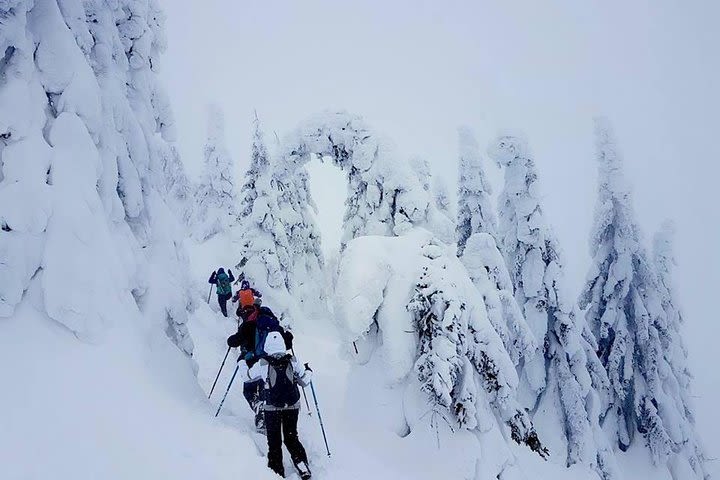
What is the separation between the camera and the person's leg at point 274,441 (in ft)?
21.6

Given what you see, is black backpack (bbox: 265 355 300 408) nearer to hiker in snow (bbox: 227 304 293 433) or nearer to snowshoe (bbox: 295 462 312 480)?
hiker in snow (bbox: 227 304 293 433)

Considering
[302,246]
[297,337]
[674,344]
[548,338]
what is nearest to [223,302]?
[297,337]

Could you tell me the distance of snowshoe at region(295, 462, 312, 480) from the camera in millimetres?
6645

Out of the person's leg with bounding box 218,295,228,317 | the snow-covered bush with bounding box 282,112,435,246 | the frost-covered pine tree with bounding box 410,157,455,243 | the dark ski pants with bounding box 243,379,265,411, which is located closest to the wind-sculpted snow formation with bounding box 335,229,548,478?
the frost-covered pine tree with bounding box 410,157,455,243

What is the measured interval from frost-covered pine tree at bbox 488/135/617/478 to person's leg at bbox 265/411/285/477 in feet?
35.9

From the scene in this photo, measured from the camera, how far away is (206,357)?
13.0m

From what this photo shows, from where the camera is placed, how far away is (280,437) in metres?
6.82

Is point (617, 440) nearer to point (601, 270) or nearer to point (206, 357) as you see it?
point (601, 270)

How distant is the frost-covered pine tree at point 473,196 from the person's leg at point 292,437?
16.1 metres

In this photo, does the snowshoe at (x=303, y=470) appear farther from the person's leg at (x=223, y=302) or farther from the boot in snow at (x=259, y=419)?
the person's leg at (x=223, y=302)

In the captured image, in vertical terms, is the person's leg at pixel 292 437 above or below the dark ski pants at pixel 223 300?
below

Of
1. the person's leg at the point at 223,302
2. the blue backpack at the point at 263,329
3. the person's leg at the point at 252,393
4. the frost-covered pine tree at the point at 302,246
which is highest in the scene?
the frost-covered pine tree at the point at 302,246

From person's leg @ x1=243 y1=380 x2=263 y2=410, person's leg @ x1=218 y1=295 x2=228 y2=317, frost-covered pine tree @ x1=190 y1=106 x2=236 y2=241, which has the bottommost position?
person's leg @ x1=243 y1=380 x2=263 y2=410

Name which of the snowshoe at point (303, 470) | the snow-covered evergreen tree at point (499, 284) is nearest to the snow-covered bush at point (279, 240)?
the snow-covered evergreen tree at point (499, 284)
